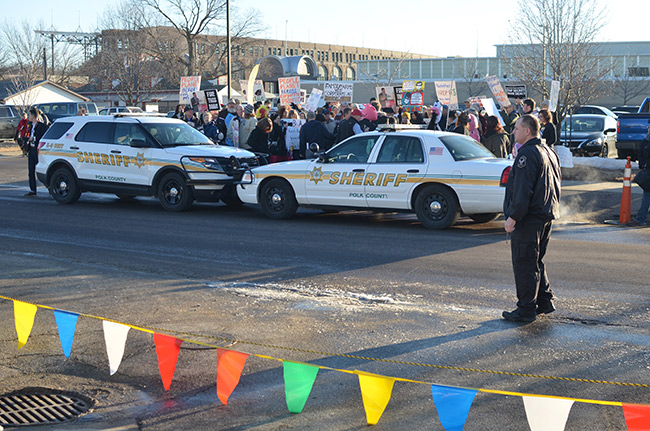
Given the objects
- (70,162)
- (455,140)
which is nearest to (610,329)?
(455,140)

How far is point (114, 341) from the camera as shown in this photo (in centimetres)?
558

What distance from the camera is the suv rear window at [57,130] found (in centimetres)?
1641

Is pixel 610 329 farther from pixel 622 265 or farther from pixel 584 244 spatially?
pixel 584 244

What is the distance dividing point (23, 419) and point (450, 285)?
494 cm

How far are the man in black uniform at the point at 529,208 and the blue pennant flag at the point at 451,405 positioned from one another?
2844 millimetres

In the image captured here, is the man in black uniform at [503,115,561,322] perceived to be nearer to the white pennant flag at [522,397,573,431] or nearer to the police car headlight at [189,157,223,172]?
the white pennant flag at [522,397,573,431]

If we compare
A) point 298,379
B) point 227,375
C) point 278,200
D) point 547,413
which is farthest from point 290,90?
point 547,413

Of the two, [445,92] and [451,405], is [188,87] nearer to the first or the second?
[445,92]

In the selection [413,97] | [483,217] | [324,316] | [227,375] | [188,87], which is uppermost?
[188,87]

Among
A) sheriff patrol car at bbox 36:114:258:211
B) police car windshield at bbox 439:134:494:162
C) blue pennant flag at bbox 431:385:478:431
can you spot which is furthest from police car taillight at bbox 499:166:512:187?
blue pennant flag at bbox 431:385:478:431

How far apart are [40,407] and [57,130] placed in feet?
40.2

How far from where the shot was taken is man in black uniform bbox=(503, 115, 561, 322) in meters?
6.80

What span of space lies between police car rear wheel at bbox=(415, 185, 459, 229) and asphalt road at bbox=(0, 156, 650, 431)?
10.7 inches

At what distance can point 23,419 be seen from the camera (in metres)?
5.12
